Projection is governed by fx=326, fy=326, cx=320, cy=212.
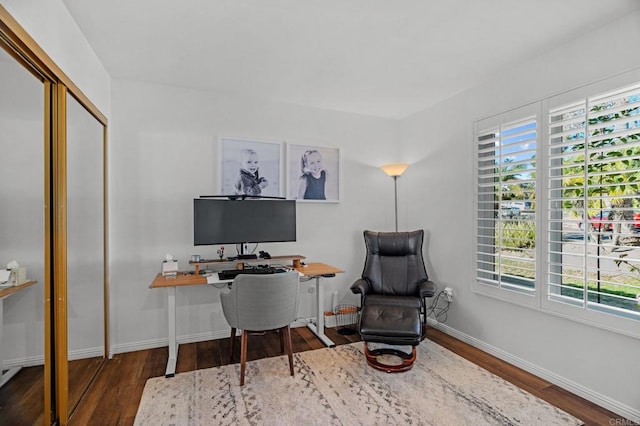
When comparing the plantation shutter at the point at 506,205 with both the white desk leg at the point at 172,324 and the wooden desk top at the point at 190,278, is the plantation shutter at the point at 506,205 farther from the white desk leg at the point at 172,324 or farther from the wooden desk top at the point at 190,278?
the white desk leg at the point at 172,324

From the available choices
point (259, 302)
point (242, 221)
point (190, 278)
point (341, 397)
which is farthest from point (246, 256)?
point (341, 397)

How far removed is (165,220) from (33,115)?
5.32 feet

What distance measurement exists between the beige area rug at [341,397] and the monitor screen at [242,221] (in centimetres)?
113

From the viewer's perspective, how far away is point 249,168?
3.51 meters

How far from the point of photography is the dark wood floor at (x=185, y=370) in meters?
2.06

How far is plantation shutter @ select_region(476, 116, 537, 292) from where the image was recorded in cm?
272

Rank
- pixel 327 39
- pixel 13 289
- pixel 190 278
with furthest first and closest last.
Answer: pixel 190 278
pixel 327 39
pixel 13 289

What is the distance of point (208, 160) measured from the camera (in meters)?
A: 3.37

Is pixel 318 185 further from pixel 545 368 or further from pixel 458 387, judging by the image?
pixel 545 368

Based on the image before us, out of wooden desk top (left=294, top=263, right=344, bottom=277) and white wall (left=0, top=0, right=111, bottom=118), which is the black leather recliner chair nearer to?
wooden desk top (left=294, top=263, right=344, bottom=277)

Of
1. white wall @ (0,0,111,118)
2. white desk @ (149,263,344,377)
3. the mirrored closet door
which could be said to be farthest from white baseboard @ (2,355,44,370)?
white wall @ (0,0,111,118)

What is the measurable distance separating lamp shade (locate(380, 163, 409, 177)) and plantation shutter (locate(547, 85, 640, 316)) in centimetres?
160

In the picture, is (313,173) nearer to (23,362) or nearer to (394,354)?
(394,354)

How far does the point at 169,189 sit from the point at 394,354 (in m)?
2.64
